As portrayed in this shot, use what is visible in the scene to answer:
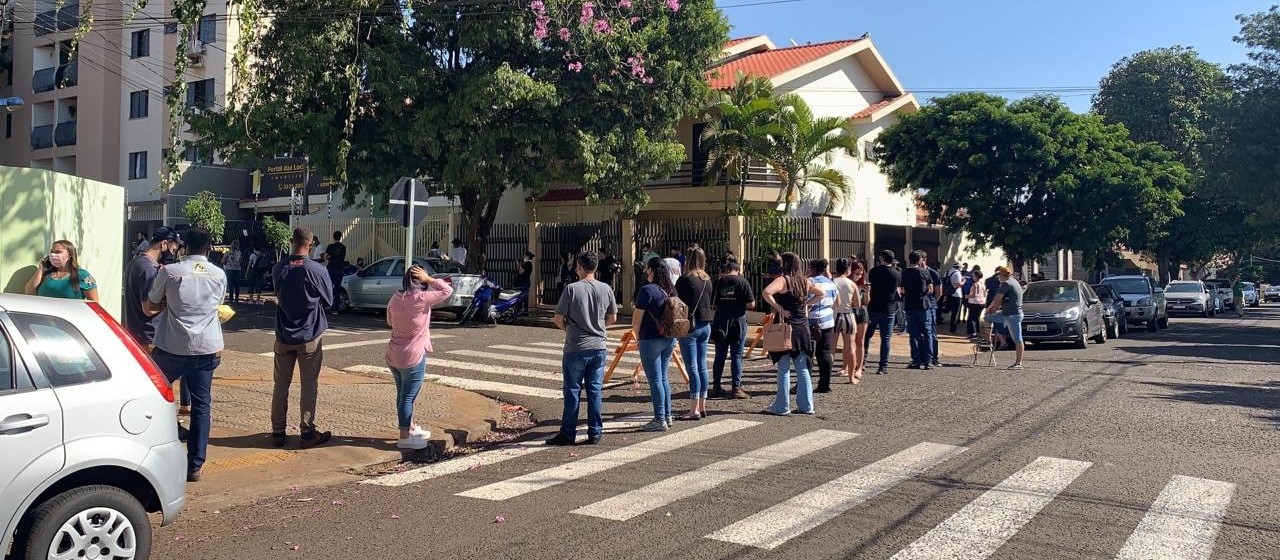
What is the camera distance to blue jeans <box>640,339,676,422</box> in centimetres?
896

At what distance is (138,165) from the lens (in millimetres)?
40312

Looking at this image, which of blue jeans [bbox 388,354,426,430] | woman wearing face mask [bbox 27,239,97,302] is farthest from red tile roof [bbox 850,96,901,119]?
woman wearing face mask [bbox 27,239,97,302]

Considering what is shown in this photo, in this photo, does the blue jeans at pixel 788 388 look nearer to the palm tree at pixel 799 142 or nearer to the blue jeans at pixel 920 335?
the blue jeans at pixel 920 335

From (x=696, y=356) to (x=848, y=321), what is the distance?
3.28m

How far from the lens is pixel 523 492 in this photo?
661 cm

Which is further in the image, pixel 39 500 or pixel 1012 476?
pixel 1012 476

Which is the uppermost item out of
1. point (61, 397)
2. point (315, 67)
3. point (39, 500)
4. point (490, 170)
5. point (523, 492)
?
point (315, 67)

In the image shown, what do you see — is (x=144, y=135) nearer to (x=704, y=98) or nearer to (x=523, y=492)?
(x=704, y=98)

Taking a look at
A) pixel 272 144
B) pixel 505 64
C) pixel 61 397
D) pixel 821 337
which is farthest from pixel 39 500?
pixel 272 144

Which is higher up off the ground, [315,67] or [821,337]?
[315,67]

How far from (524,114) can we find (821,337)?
10.8 metres

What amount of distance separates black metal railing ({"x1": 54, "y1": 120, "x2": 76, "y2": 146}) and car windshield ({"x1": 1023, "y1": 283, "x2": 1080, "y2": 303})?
39.1 metres

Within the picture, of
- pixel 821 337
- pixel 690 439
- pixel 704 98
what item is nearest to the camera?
pixel 690 439

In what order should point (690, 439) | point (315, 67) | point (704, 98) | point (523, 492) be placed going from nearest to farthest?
point (523, 492)
point (690, 439)
point (315, 67)
point (704, 98)
